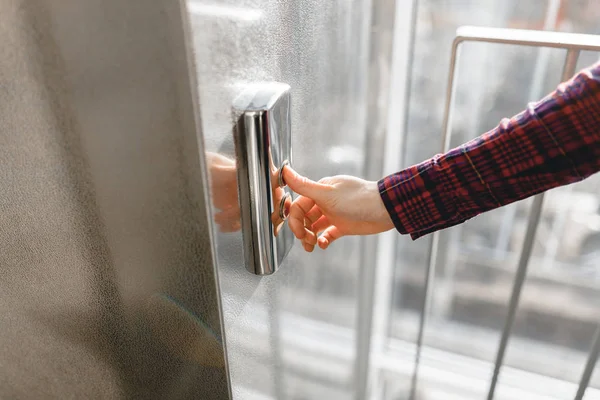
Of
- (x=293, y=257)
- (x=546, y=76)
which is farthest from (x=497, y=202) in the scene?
(x=546, y=76)

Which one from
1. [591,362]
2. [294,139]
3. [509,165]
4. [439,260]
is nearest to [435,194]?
[509,165]

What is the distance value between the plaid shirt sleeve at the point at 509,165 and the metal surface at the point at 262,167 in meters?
0.14

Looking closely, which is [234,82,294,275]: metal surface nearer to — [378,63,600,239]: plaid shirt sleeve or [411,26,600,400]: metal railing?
[378,63,600,239]: plaid shirt sleeve

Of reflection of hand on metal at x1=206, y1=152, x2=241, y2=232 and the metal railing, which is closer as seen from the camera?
reflection of hand on metal at x1=206, y1=152, x2=241, y2=232

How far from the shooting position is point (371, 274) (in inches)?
49.3

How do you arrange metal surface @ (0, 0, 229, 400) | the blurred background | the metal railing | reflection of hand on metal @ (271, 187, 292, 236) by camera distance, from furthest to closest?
the blurred background → the metal railing → reflection of hand on metal @ (271, 187, 292, 236) → metal surface @ (0, 0, 229, 400)

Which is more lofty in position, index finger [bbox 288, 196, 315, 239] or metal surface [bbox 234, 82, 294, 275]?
metal surface [bbox 234, 82, 294, 275]

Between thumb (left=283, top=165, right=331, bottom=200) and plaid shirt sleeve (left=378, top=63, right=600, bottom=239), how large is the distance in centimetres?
7

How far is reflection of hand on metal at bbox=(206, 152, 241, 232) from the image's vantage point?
52cm

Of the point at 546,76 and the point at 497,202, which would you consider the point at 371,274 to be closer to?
the point at 546,76

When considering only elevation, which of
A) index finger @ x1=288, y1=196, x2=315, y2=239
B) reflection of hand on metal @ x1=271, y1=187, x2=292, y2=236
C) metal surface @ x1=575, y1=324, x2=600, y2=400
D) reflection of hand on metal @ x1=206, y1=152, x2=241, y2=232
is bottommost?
metal surface @ x1=575, y1=324, x2=600, y2=400

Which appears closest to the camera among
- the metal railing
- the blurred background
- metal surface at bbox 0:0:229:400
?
metal surface at bbox 0:0:229:400

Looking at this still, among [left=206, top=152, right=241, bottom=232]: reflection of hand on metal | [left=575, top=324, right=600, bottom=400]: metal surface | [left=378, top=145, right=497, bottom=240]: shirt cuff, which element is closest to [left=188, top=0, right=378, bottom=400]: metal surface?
[left=206, top=152, right=241, bottom=232]: reflection of hand on metal

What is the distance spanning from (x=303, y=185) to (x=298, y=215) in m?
0.04
